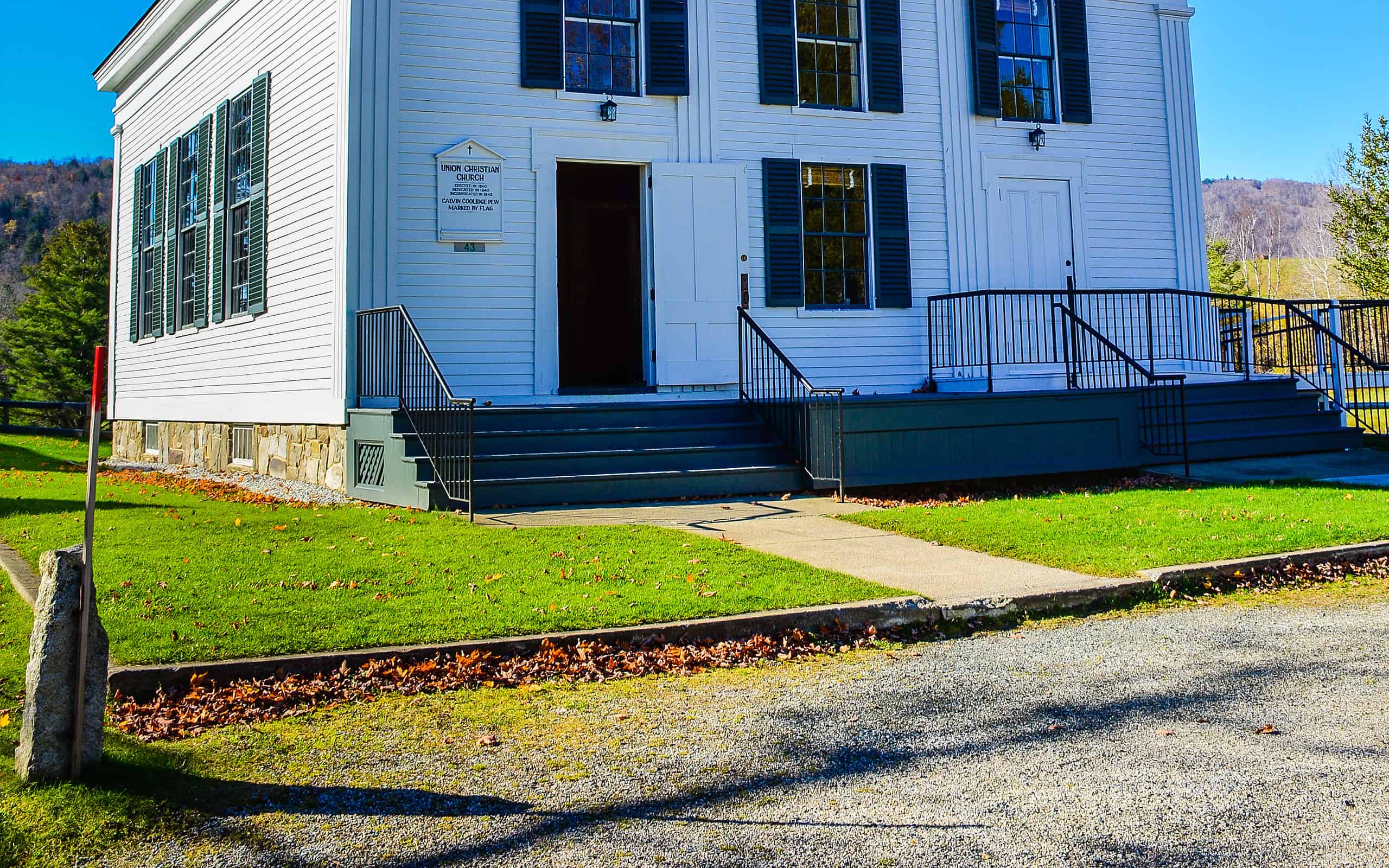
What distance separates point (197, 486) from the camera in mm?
11445

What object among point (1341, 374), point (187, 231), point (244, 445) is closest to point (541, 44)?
point (244, 445)

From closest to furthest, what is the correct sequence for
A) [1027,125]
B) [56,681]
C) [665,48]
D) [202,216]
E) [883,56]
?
[56,681] → [665,48] → [883,56] → [1027,125] → [202,216]

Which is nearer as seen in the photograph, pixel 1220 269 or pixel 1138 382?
pixel 1138 382

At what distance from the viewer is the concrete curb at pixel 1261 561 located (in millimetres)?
5738

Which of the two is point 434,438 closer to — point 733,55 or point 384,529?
point 384,529

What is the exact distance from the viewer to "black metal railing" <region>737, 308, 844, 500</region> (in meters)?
9.12

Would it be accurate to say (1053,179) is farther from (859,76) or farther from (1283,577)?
(1283,577)

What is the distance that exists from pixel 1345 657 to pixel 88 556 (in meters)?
4.69

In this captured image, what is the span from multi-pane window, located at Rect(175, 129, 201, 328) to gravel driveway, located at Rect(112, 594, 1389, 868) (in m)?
12.3

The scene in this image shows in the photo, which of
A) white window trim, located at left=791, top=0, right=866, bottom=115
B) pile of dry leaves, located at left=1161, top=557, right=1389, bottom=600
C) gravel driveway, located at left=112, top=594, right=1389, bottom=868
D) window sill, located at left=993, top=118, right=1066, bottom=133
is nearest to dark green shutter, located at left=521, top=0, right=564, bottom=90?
white window trim, located at left=791, top=0, right=866, bottom=115

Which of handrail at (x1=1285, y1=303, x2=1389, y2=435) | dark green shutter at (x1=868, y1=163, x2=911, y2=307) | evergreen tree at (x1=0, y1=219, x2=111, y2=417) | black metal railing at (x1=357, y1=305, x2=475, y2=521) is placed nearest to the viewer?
black metal railing at (x1=357, y1=305, x2=475, y2=521)

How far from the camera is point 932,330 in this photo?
484 inches

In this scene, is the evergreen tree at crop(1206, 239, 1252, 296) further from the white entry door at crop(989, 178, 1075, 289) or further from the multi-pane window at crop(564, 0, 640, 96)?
the multi-pane window at crop(564, 0, 640, 96)

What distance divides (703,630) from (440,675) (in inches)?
46.7
